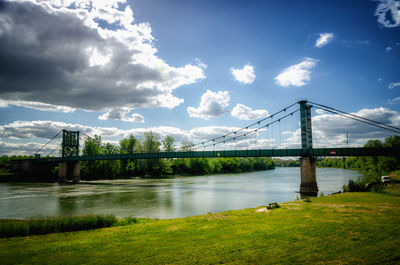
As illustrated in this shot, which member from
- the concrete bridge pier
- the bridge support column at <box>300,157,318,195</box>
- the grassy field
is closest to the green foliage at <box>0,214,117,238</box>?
the grassy field

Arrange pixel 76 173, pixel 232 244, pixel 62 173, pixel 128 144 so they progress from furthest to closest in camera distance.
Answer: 1. pixel 128 144
2. pixel 76 173
3. pixel 62 173
4. pixel 232 244

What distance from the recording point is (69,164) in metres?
82.6

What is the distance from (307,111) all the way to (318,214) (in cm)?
3834

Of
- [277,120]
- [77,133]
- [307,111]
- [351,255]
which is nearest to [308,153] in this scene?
[307,111]

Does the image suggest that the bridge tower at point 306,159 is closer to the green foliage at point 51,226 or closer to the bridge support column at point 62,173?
the green foliage at point 51,226

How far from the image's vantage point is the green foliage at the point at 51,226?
12023 mm

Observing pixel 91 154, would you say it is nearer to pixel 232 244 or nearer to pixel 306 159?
pixel 306 159

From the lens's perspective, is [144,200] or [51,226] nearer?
[51,226]

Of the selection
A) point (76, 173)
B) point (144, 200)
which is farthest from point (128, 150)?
point (144, 200)

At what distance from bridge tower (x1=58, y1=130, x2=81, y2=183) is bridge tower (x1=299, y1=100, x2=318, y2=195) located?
7043 cm

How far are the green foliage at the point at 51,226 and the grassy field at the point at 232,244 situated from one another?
1.09 metres

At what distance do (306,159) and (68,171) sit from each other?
77.2 meters

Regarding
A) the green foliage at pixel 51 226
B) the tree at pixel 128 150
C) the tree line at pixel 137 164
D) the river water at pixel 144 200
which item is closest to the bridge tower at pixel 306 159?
the river water at pixel 144 200

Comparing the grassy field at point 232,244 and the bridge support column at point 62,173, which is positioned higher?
the grassy field at point 232,244
